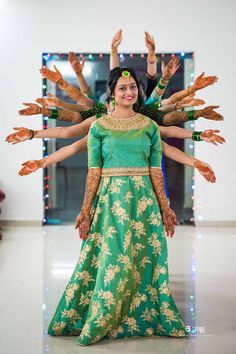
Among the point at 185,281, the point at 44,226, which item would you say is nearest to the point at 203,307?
the point at 185,281

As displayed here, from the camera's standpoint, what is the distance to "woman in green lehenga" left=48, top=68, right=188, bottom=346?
10.8ft

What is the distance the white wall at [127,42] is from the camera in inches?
296

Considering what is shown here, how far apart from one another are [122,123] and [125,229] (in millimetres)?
596

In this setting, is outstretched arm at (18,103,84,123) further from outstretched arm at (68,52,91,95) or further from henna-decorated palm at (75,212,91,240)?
henna-decorated palm at (75,212,91,240)

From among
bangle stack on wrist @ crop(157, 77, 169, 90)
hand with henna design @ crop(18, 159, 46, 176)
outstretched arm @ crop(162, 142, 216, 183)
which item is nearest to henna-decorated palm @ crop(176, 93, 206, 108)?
bangle stack on wrist @ crop(157, 77, 169, 90)

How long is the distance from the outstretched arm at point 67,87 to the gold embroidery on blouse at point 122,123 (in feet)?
1.10

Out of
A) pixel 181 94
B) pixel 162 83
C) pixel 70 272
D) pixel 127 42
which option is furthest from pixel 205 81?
pixel 127 42

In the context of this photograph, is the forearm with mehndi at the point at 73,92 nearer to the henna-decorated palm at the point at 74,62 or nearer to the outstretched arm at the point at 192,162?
the henna-decorated palm at the point at 74,62

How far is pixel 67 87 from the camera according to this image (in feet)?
11.7

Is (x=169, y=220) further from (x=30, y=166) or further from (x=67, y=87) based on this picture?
(x=67, y=87)

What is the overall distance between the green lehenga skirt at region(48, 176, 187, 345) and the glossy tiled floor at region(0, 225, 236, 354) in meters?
0.09

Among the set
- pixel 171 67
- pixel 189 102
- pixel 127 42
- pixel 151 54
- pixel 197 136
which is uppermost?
pixel 127 42

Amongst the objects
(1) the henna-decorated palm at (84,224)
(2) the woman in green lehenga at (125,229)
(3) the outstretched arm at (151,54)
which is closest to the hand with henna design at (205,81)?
(2) the woman in green lehenga at (125,229)

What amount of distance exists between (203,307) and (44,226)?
4.09m
